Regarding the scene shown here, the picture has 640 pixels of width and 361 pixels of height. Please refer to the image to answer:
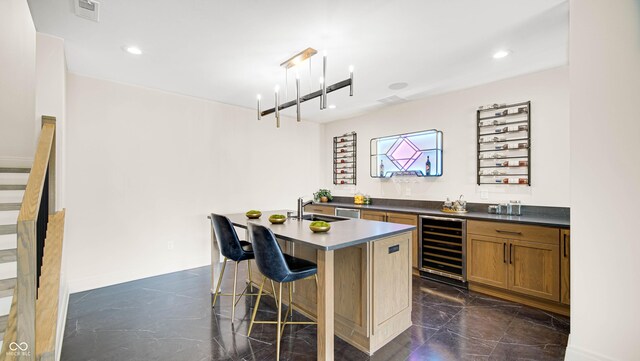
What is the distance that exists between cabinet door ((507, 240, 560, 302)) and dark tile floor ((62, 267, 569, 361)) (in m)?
0.21

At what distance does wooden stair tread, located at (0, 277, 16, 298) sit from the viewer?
2.00 metres

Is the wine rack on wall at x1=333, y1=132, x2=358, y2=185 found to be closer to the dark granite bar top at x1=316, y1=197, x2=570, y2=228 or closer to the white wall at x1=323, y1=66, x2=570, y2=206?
the white wall at x1=323, y1=66, x2=570, y2=206

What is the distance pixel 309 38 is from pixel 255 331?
263 cm

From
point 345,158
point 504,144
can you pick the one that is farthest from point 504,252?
point 345,158

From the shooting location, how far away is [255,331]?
2.46 meters

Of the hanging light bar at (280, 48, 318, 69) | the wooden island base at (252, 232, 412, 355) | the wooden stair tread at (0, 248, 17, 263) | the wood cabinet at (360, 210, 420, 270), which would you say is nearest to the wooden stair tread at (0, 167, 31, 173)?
the wooden stair tread at (0, 248, 17, 263)

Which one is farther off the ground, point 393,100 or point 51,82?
point 393,100

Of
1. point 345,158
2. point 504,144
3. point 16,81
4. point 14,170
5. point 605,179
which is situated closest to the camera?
point 605,179

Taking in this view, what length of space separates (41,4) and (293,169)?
4002mm

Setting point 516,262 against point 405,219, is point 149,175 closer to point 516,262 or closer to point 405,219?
point 405,219

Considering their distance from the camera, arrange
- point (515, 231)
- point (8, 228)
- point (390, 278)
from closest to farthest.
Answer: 1. point (390, 278)
2. point (8, 228)
3. point (515, 231)

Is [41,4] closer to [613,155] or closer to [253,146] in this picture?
[253,146]

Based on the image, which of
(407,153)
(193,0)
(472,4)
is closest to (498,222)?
(407,153)

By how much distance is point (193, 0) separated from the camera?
78.7 inches
